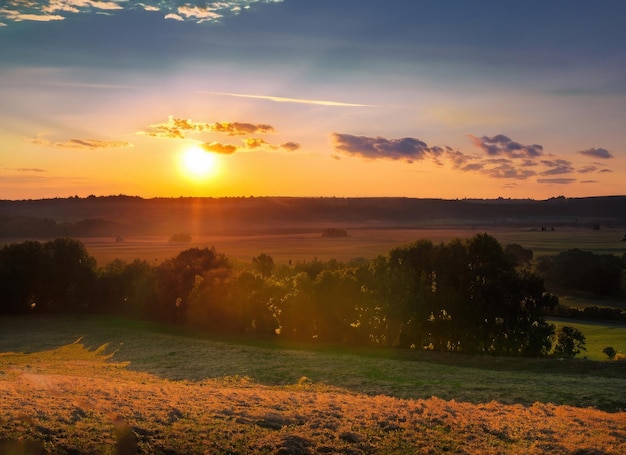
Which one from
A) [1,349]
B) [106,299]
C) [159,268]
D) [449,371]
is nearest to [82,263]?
[106,299]

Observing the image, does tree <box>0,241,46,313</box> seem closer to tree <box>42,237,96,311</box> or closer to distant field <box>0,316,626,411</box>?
tree <box>42,237,96,311</box>

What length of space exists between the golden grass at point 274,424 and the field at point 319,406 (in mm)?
61

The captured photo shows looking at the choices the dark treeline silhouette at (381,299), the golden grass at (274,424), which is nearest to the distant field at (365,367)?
the dark treeline silhouette at (381,299)

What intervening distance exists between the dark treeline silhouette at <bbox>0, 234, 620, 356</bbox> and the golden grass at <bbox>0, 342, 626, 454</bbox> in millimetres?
28811

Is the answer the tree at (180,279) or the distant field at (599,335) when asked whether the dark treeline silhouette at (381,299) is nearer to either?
the tree at (180,279)

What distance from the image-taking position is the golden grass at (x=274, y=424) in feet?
61.0

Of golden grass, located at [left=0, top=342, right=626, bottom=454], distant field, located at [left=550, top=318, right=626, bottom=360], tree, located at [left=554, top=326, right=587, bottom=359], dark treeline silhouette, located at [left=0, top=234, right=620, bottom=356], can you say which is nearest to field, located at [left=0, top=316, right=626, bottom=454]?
golden grass, located at [left=0, top=342, right=626, bottom=454]

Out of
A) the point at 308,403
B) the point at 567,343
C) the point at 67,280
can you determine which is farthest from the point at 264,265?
the point at 308,403

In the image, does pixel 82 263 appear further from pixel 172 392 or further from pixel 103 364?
pixel 172 392

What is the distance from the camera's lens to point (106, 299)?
91562 millimetres

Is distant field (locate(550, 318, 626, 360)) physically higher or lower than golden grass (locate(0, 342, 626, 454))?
lower

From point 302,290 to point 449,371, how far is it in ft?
82.7

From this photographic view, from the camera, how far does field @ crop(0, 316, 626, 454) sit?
1922 cm

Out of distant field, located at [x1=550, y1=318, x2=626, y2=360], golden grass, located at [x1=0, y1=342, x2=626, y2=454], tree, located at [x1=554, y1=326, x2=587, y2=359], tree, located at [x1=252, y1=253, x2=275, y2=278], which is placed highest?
tree, located at [x1=252, y1=253, x2=275, y2=278]
